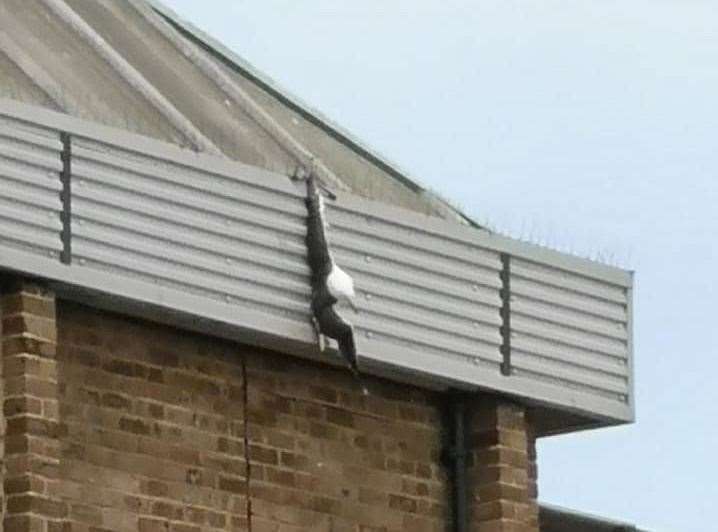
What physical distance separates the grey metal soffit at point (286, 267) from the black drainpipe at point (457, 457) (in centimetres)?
29

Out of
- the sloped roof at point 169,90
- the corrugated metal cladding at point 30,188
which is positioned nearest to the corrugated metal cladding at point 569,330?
the sloped roof at point 169,90

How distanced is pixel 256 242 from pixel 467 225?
5.73 feet

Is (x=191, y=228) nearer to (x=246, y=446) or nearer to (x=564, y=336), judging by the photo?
(x=246, y=446)

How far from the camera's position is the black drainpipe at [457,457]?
18.6 m

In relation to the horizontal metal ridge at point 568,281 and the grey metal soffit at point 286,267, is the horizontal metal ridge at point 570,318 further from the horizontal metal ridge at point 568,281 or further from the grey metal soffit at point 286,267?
the horizontal metal ridge at point 568,281

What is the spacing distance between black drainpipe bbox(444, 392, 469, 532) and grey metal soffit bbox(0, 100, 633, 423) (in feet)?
0.95

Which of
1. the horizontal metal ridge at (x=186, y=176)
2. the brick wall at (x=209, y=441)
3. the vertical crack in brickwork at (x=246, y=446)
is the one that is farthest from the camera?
the vertical crack in brickwork at (x=246, y=446)

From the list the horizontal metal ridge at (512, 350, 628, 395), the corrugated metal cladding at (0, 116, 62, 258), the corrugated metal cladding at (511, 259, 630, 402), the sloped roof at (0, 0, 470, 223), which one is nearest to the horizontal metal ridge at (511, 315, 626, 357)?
the corrugated metal cladding at (511, 259, 630, 402)

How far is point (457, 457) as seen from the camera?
1875 cm

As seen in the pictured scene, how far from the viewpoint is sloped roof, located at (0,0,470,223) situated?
59.1ft

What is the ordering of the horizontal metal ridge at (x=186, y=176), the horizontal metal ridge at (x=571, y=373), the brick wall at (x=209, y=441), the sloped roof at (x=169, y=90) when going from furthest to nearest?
the horizontal metal ridge at (x=571, y=373)
the sloped roof at (x=169, y=90)
the horizontal metal ridge at (x=186, y=176)
the brick wall at (x=209, y=441)

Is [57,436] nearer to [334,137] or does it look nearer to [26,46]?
[26,46]

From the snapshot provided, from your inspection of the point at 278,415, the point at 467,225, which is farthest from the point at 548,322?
the point at 278,415

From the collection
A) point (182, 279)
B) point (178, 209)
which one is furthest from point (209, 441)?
point (178, 209)
